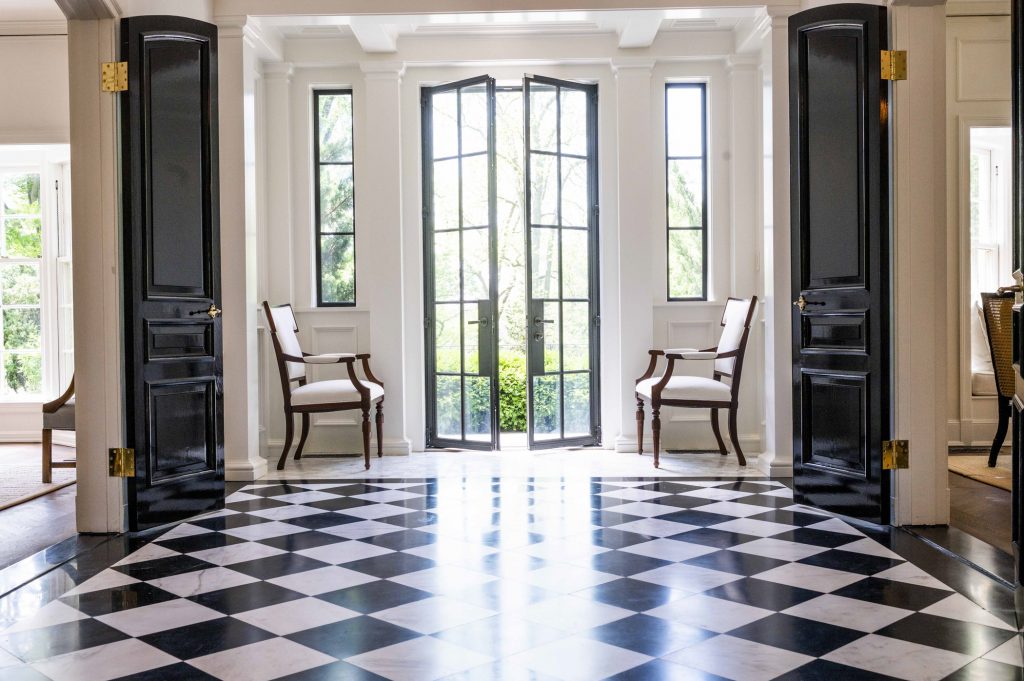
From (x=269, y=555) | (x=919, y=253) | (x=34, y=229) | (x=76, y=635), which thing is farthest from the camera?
(x=34, y=229)

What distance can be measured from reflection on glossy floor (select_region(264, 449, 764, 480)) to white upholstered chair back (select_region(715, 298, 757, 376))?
658mm

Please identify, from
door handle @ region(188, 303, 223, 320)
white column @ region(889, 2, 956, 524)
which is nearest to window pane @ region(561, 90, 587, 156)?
white column @ region(889, 2, 956, 524)

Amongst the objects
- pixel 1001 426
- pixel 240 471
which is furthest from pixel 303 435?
pixel 1001 426

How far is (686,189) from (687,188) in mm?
11

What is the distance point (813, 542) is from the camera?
388 centimetres

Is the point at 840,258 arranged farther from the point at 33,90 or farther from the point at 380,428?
the point at 33,90

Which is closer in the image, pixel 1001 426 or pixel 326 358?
pixel 1001 426

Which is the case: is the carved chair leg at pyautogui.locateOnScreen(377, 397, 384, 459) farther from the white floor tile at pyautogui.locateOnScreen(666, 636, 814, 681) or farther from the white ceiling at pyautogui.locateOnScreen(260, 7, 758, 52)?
the white floor tile at pyautogui.locateOnScreen(666, 636, 814, 681)

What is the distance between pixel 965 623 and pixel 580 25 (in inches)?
195

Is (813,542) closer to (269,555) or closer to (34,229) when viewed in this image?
(269,555)

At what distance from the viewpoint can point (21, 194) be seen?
771 cm

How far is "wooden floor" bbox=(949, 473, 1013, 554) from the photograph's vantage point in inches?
156

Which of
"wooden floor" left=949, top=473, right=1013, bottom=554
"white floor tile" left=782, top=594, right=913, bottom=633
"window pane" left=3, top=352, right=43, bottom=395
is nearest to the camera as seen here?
"white floor tile" left=782, top=594, right=913, bottom=633

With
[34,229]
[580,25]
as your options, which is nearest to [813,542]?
[580,25]
